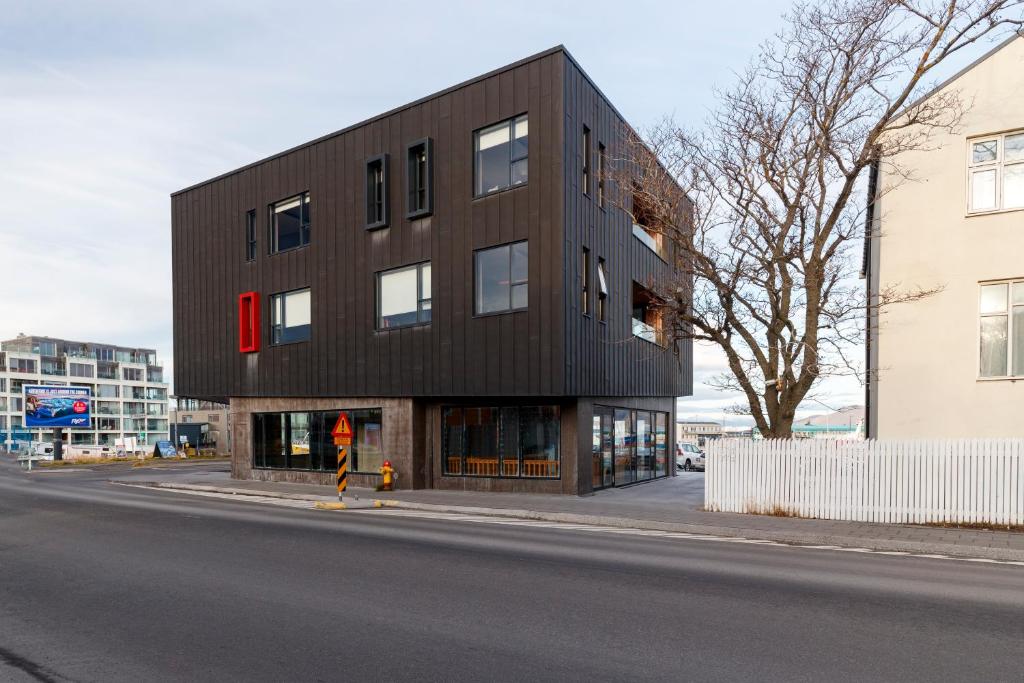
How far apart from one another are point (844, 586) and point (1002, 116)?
1183 cm

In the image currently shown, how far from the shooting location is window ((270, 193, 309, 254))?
2523cm

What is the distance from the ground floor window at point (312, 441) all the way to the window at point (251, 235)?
6239mm

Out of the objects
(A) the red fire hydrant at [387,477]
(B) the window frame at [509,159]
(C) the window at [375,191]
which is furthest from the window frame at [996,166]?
(A) the red fire hydrant at [387,477]

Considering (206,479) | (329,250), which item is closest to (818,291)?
(329,250)

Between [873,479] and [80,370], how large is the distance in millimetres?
133298

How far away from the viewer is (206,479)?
91.6ft

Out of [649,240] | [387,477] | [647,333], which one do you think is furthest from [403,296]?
[649,240]

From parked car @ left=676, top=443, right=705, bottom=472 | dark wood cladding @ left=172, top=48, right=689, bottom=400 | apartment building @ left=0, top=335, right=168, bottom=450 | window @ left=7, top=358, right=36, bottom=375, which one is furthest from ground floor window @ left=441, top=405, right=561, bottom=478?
window @ left=7, top=358, right=36, bottom=375

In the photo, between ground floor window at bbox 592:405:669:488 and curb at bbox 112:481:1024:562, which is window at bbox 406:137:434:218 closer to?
ground floor window at bbox 592:405:669:488

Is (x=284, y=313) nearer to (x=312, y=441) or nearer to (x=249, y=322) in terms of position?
(x=249, y=322)

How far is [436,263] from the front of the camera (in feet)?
68.6

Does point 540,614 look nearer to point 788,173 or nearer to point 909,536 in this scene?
point 909,536

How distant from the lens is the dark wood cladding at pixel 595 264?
1892 cm

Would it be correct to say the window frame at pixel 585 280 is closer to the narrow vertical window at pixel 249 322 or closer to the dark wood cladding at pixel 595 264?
the dark wood cladding at pixel 595 264
